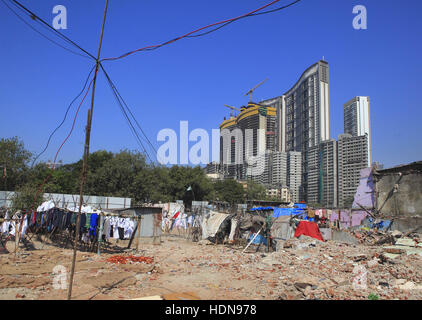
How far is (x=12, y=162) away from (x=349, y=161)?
8079cm

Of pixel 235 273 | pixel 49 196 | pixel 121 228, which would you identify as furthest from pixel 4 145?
pixel 235 273

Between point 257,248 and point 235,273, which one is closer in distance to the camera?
point 235,273

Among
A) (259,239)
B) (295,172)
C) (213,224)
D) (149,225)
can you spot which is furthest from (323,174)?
(149,225)

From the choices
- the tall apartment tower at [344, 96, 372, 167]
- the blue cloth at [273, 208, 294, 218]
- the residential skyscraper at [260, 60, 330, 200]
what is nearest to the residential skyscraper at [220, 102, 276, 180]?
the residential skyscraper at [260, 60, 330, 200]

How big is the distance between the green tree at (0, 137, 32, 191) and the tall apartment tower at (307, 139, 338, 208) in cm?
7382

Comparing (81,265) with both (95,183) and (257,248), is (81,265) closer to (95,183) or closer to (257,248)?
(257,248)

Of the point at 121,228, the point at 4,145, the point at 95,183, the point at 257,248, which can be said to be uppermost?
the point at 4,145

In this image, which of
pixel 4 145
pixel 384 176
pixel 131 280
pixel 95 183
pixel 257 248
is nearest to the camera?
pixel 131 280

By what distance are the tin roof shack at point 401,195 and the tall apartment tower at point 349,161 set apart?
2512 inches

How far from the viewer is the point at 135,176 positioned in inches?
1412

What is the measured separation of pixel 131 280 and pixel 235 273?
3684 mm

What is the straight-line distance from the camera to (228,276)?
9828mm

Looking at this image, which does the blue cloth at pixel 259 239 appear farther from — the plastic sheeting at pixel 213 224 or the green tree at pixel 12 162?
the green tree at pixel 12 162

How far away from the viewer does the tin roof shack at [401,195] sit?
17375 mm
